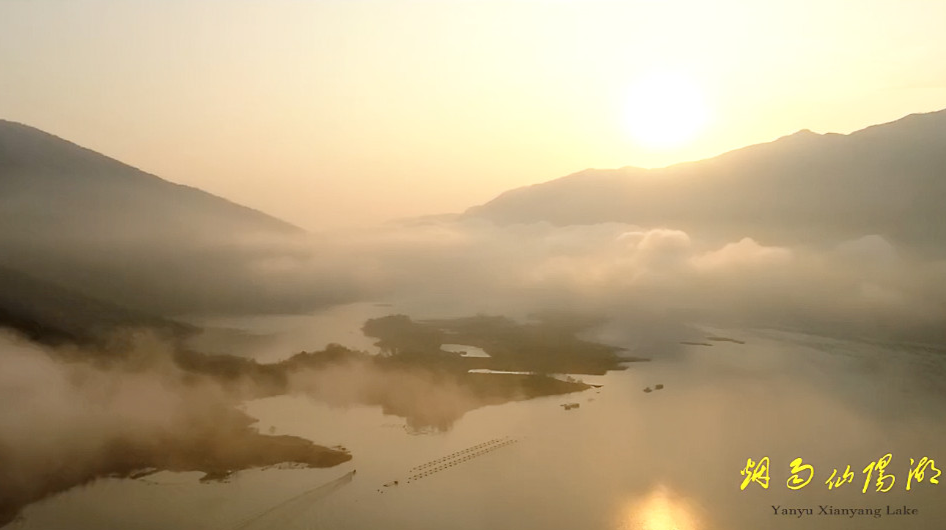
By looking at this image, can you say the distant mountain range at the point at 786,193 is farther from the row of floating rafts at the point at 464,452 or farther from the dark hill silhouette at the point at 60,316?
the dark hill silhouette at the point at 60,316

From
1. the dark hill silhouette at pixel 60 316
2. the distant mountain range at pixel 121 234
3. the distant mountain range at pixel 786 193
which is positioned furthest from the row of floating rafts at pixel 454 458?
the distant mountain range at pixel 786 193

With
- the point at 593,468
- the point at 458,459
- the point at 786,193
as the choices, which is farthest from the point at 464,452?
the point at 786,193

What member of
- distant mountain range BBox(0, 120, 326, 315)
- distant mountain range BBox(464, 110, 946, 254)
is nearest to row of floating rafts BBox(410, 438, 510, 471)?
distant mountain range BBox(0, 120, 326, 315)

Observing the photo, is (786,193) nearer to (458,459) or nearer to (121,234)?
(458,459)

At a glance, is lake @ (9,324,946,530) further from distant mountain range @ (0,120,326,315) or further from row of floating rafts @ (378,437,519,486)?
distant mountain range @ (0,120,326,315)

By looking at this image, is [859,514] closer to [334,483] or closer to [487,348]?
[334,483]

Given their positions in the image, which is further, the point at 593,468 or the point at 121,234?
the point at 121,234

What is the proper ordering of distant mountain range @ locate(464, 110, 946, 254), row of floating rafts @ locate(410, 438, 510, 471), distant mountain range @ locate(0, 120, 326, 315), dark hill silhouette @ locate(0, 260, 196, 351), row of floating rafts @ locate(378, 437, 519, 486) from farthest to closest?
1. distant mountain range @ locate(464, 110, 946, 254)
2. distant mountain range @ locate(0, 120, 326, 315)
3. dark hill silhouette @ locate(0, 260, 196, 351)
4. row of floating rafts @ locate(410, 438, 510, 471)
5. row of floating rafts @ locate(378, 437, 519, 486)

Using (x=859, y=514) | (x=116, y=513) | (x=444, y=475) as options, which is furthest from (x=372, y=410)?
(x=859, y=514)

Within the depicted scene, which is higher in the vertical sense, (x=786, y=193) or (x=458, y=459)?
(x=786, y=193)
